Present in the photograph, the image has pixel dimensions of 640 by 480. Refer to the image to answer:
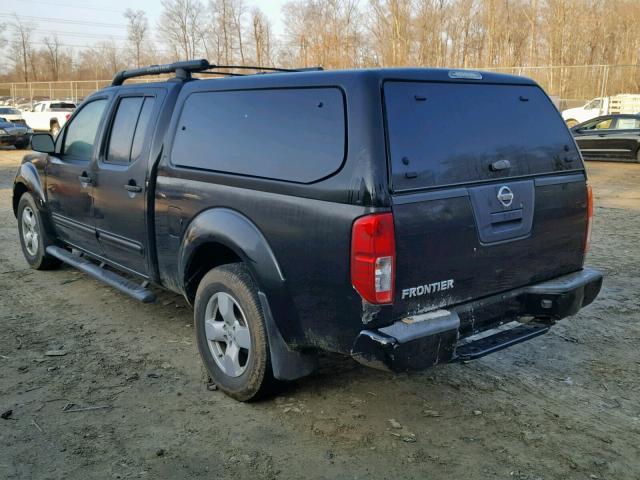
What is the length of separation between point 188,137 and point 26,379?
1.92m

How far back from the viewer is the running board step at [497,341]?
3.14m

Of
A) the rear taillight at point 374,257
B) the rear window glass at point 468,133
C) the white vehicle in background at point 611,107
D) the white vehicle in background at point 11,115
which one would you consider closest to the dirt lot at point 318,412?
the rear taillight at point 374,257

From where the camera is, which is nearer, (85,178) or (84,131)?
(85,178)

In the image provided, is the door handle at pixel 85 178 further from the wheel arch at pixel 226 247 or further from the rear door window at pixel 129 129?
the wheel arch at pixel 226 247

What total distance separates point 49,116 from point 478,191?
27.2 metres

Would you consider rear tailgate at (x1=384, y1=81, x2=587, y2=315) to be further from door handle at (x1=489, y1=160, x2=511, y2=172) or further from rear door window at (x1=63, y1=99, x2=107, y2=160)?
rear door window at (x1=63, y1=99, x2=107, y2=160)

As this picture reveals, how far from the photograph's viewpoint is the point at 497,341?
3.34 metres

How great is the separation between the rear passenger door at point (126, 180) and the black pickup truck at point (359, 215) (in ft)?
0.13

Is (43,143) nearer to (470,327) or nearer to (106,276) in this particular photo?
(106,276)

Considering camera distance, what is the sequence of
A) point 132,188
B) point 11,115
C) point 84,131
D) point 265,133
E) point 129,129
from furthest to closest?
point 11,115 → point 84,131 → point 129,129 → point 132,188 → point 265,133

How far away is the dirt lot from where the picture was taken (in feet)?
9.96

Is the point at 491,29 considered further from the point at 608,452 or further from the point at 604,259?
the point at 608,452

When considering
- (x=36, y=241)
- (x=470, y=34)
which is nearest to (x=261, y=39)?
(x=470, y=34)

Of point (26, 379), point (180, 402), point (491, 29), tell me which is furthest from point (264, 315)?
point (491, 29)
